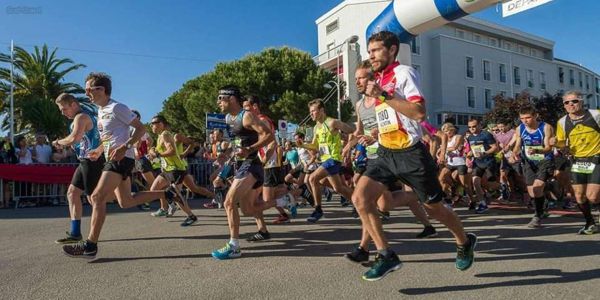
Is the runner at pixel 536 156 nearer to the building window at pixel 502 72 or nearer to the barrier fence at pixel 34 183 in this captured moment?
the barrier fence at pixel 34 183

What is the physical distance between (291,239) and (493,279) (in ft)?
9.13

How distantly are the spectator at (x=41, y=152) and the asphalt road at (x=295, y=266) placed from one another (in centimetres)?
670

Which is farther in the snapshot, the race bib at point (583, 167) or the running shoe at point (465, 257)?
the race bib at point (583, 167)

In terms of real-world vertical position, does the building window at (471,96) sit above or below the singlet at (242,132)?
above

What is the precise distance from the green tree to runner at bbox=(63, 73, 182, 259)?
25488 mm

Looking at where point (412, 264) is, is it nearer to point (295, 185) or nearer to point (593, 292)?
point (593, 292)

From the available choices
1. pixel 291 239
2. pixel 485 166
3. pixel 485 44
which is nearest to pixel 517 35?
pixel 485 44

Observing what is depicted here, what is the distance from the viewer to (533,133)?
22.7ft

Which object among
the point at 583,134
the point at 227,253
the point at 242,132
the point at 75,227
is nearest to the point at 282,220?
the point at 242,132

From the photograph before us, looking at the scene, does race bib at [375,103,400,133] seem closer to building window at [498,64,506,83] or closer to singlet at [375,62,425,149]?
singlet at [375,62,425,149]

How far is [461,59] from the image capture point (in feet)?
146

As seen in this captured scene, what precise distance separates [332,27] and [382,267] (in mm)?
44008

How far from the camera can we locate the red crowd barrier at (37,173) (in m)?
11.6

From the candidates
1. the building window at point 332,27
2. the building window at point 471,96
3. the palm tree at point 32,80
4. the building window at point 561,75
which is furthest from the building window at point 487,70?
the palm tree at point 32,80
